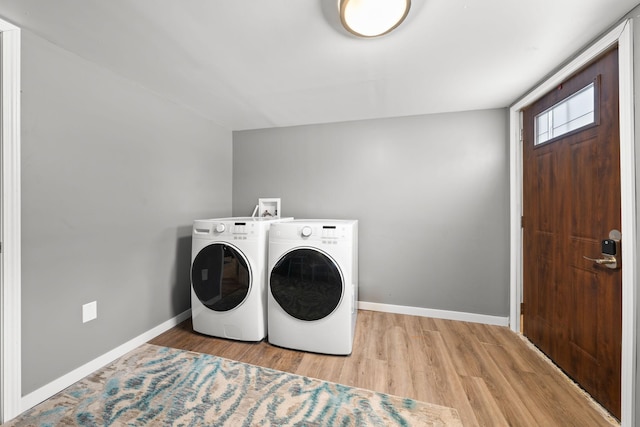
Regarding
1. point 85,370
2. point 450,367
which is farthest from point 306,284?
point 85,370

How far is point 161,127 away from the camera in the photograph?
81.5 inches

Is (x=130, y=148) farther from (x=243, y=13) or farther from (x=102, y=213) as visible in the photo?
(x=243, y=13)

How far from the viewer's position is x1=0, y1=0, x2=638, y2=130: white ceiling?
113 cm

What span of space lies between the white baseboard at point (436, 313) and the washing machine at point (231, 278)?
3.84 ft

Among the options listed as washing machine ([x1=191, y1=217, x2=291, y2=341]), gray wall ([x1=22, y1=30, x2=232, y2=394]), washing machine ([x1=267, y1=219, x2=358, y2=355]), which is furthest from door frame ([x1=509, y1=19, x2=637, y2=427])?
gray wall ([x1=22, y1=30, x2=232, y2=394])

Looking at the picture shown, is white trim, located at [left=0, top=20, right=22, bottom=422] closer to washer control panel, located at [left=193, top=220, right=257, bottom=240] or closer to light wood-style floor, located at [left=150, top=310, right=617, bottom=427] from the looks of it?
light wood-style floor, located at [left=150, top=310, right=617, bottom=427]

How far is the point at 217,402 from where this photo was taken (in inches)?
53.9

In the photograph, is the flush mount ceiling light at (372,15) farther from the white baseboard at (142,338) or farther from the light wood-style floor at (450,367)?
the white baseboard at (142,338)

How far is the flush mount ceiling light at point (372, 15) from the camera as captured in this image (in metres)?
1.07

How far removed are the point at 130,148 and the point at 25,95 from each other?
57 centimetres

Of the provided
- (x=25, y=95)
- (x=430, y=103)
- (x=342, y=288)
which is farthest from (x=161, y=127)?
(x=430, y=103)

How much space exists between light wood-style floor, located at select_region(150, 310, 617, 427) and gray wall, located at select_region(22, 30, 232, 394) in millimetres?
500

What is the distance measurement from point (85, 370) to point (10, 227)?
0.99m

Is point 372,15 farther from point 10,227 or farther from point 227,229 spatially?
point 10,227
